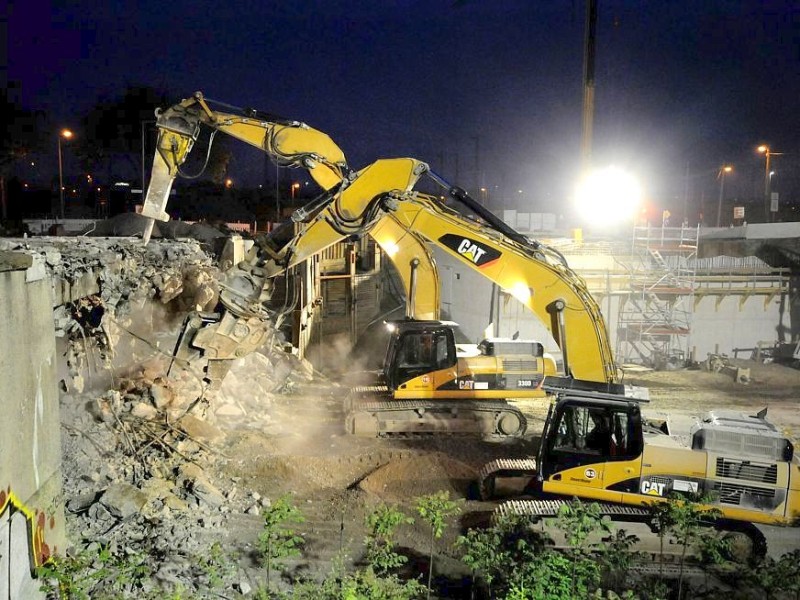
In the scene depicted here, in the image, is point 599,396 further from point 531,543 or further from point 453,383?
point 453,383

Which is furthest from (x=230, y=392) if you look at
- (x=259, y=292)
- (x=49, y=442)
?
(x=49, y=442)

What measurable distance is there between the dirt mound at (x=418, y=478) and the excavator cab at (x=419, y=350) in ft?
6.02

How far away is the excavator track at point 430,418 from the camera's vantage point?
39.8 ft

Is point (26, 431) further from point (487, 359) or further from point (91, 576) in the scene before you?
point (487, 359)

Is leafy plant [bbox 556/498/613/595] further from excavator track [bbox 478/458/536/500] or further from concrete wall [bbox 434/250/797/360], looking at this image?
concrete wall [bbox 434/250/797/360]

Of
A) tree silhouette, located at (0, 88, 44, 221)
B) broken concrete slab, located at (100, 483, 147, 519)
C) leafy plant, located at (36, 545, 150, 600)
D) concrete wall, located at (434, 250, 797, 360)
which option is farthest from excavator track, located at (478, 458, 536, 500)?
tree silhouette, located at (0, 88, 44, 221)

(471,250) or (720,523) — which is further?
(471,250)

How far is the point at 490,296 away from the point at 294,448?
11396 mm

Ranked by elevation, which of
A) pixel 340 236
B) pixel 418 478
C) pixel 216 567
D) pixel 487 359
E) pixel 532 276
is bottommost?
pixel 418 478

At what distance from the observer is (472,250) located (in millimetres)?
9570

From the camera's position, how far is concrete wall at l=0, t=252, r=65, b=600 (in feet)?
15.9

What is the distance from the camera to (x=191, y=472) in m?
8.98

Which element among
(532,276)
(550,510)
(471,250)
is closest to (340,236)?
(471,250)

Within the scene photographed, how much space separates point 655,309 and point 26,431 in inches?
806
